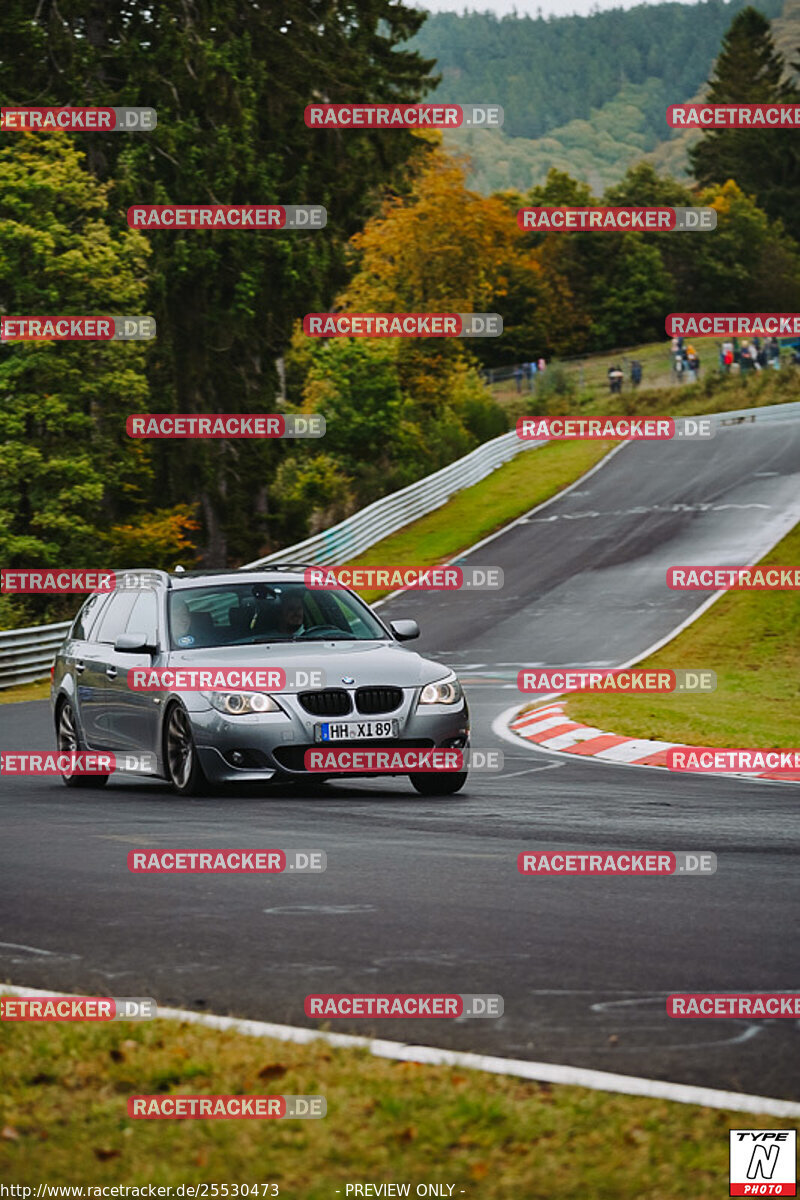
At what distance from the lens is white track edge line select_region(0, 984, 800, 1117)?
479 centimetres

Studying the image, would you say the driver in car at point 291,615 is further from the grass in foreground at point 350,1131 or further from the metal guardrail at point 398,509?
the metal guardrail at point 398,509

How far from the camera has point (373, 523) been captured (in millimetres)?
48781

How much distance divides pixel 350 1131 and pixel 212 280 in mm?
43980

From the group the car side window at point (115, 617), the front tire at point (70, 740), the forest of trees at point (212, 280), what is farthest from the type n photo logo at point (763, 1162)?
the forest of trees at point (212, 280)

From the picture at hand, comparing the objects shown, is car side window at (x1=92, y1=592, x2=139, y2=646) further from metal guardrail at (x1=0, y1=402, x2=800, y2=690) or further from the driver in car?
metal guardrail at (x1=0, y1=402, x2=800, y2=690)

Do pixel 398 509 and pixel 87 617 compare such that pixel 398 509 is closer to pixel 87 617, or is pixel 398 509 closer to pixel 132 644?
pixel 87 617

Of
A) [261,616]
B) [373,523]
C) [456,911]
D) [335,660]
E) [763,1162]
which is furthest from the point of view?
[373,523]

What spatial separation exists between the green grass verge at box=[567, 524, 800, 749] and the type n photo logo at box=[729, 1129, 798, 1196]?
12228 millimetres

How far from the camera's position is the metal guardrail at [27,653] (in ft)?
111

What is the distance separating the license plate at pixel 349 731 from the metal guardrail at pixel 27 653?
71.0 ft

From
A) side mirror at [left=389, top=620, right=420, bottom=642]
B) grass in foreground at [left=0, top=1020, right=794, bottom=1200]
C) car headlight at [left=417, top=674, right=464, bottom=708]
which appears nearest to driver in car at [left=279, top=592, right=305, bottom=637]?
side mirror at [left=389, top=620, right=420, bottom=642]

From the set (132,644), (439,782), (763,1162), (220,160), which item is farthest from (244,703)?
(220,160)

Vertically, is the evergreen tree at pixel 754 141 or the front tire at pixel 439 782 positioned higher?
the evergreen tree at pixel 754 141

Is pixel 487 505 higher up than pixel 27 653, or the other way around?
pixel 487 505
